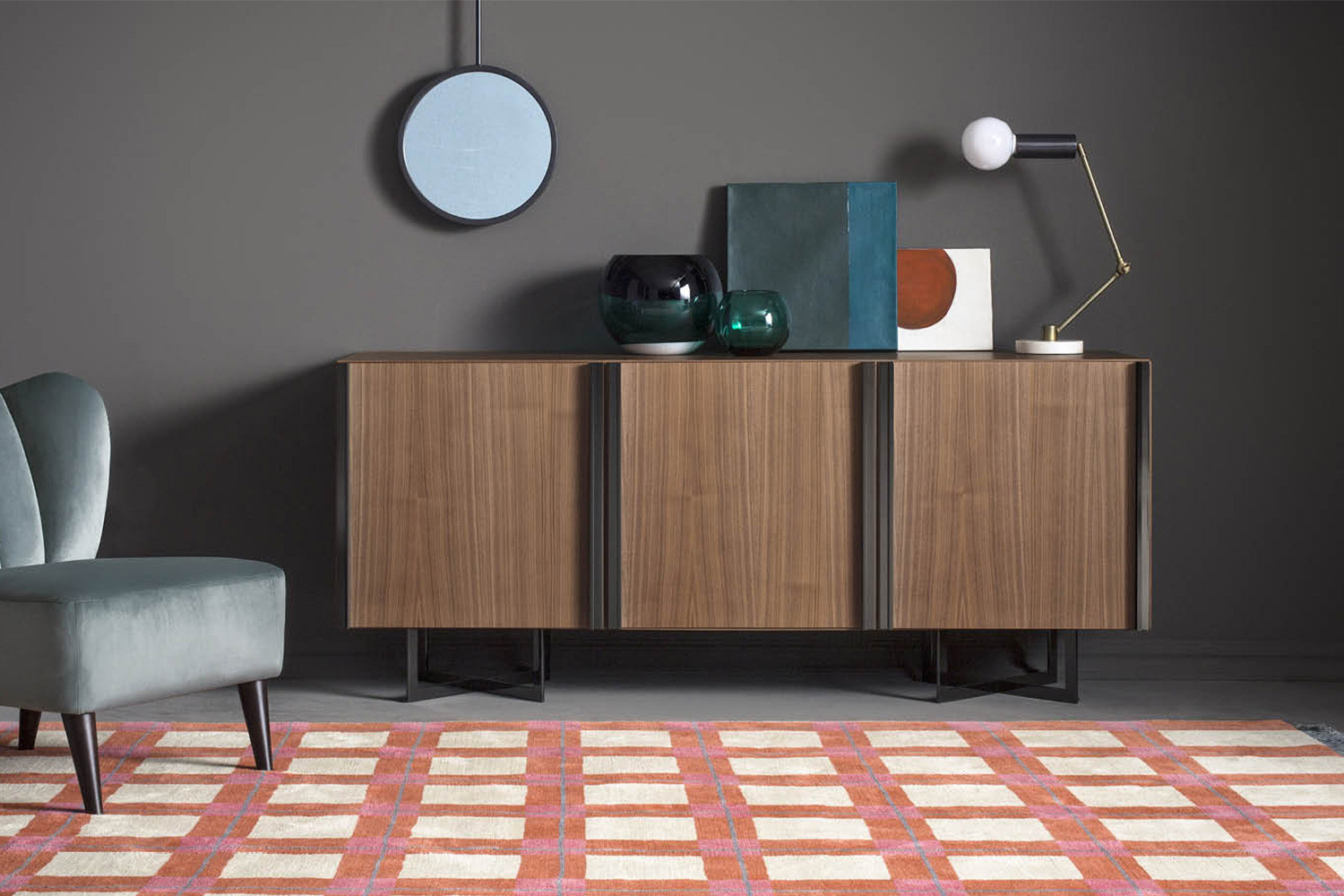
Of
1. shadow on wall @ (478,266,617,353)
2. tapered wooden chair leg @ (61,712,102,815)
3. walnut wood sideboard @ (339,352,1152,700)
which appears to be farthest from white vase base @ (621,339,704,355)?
tapered wooden chair leg @ (61,712,102,815)

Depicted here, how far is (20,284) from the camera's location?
12.7ft

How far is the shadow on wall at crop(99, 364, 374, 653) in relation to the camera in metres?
3.92

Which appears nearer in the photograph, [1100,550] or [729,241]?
[1100,550]

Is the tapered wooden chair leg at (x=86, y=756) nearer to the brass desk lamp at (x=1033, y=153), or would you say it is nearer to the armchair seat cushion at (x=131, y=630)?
the armchair seat cushion at (x=131, y=630)

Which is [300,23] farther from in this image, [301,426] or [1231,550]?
[1231,550]

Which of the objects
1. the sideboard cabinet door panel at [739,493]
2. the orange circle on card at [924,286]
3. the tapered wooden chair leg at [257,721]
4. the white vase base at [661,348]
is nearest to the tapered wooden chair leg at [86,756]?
the tapered wooden chair leg at [257,721]

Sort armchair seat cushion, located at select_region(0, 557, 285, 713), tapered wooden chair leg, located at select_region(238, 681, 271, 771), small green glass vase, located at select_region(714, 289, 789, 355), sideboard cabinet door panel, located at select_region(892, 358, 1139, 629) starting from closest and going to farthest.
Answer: armchair seat cushion, located at select_region(0, 557, 285, 713), tapered wooden chair leg, located at select_region(238, 681, 271, 771), sideboard cabinet door panel, located at select_region(892, 358, 1139, 629), small green glass vase, located at select_region(714, 289, 789, 355)

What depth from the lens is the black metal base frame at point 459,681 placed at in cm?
356

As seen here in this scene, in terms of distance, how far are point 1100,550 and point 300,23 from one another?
240 cm

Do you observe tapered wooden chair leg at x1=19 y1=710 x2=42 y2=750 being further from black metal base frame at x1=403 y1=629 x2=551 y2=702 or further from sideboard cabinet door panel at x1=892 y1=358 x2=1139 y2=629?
sideboard cabinet door panel at x1=892 y1=358 x2=1139 y2=629

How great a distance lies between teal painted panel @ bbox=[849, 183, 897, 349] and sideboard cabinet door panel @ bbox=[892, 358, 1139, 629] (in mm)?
426

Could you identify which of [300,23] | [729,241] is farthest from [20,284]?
[729,241]

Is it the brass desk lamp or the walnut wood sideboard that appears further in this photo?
the brass desk lamp

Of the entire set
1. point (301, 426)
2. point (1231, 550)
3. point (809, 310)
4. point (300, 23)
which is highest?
point (300, 23)
